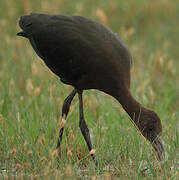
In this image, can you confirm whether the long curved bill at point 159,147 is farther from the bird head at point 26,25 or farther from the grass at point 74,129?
the bird head at point 26,25

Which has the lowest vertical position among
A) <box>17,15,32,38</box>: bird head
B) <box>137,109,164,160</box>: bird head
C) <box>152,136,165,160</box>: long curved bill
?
<box>152,136,165,160</box>: long curved bill

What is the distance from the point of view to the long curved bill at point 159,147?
4.25m

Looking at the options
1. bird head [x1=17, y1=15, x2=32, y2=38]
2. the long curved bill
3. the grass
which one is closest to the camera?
the grass

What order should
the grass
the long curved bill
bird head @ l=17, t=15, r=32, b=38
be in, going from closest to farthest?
the grass → the long curved bill → bird head @ l=17, t=15, r=32, b=38

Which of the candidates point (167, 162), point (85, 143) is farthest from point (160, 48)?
point (167, 162)

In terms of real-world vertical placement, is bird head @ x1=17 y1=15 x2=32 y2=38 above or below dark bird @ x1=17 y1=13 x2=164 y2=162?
above

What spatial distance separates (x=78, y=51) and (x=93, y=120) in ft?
4.46

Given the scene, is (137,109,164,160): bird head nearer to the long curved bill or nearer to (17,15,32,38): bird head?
the long curved bill

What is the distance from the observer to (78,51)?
14.0ft

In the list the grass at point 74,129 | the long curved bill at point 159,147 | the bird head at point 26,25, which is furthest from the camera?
the bird head at point 26,25

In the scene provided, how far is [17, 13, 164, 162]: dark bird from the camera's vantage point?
4270mm

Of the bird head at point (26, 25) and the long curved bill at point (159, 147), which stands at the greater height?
the bird head at point (26, 25)

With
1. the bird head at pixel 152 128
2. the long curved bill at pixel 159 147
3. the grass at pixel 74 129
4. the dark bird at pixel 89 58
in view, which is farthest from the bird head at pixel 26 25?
the long curved bill at pixel 159 147

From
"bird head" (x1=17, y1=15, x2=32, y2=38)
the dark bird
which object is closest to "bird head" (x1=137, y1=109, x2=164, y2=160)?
the dark bird
